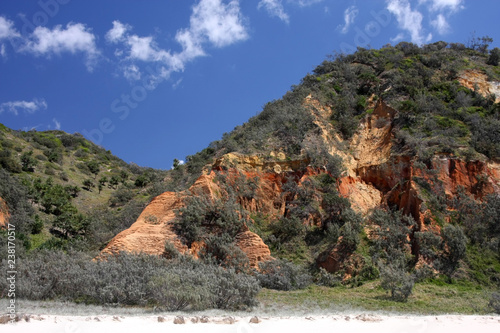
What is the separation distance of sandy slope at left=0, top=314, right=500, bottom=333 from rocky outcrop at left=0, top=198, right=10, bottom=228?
1782 centimetres

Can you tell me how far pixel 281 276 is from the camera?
52.0ft

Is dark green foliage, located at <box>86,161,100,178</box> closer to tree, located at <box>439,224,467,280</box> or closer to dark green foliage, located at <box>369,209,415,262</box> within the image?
dark green foliage, located at <box>369,209,415,262</box>

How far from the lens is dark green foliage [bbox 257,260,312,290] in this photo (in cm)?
1567

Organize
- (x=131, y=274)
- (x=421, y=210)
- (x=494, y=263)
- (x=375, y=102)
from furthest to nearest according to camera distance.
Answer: (x=375, y=102), (x=421, y=210), (x=494, y=263), (x=131, y=274)

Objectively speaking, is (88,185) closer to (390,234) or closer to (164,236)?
(164,236)

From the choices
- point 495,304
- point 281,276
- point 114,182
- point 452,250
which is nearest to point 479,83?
point 452,250

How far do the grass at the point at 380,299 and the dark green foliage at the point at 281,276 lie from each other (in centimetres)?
50

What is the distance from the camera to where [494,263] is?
16750 mm

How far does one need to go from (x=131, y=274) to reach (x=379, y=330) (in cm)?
790

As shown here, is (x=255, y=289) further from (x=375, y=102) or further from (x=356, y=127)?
(x=375, y=102)

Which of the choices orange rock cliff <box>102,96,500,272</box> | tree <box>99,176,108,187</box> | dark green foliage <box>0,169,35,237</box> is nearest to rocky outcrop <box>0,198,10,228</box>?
dark green foliage <box>0,169,35,237</box>

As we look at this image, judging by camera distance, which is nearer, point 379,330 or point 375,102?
point 379,330

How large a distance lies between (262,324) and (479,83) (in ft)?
101

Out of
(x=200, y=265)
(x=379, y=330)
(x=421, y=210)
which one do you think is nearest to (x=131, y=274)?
(x=200, y=265)
